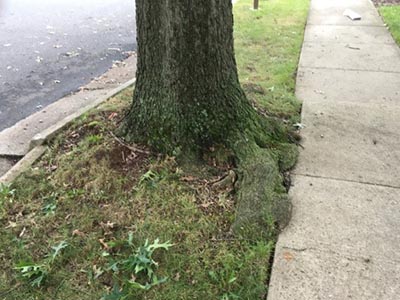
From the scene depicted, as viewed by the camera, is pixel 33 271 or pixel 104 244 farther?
pixel 104 244

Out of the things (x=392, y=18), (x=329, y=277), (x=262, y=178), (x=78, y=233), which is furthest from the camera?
(x=392, y=18)

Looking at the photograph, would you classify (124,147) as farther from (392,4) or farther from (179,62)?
(392,4)

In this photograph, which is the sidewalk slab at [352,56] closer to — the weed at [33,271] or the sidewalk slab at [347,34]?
the sidewalk slab at [347,34]

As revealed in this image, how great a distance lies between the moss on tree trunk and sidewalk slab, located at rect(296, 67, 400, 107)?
157cm

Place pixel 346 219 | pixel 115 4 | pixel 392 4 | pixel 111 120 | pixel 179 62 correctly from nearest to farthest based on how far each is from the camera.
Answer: pixel 346 219
pixel 179 62
pixel 111 120
pixel 392 4
pixel 115 4

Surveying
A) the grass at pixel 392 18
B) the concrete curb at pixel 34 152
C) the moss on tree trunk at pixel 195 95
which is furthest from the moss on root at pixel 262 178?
the grass at pixel 392 18

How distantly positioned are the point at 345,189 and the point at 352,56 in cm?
346

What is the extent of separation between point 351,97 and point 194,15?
7.85ft

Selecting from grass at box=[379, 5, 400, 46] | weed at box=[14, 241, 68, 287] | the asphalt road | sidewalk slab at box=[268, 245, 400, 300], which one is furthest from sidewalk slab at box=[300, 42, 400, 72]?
weed at box=[14, 241, 68, 287]

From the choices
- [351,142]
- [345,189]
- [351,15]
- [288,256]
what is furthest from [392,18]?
[288,256]

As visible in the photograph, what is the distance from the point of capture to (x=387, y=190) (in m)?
3.04

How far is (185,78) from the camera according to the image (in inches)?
119

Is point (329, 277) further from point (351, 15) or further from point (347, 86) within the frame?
point (351, 15)

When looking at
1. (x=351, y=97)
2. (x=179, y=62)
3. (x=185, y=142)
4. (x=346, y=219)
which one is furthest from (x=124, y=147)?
(x=351, y=97)
